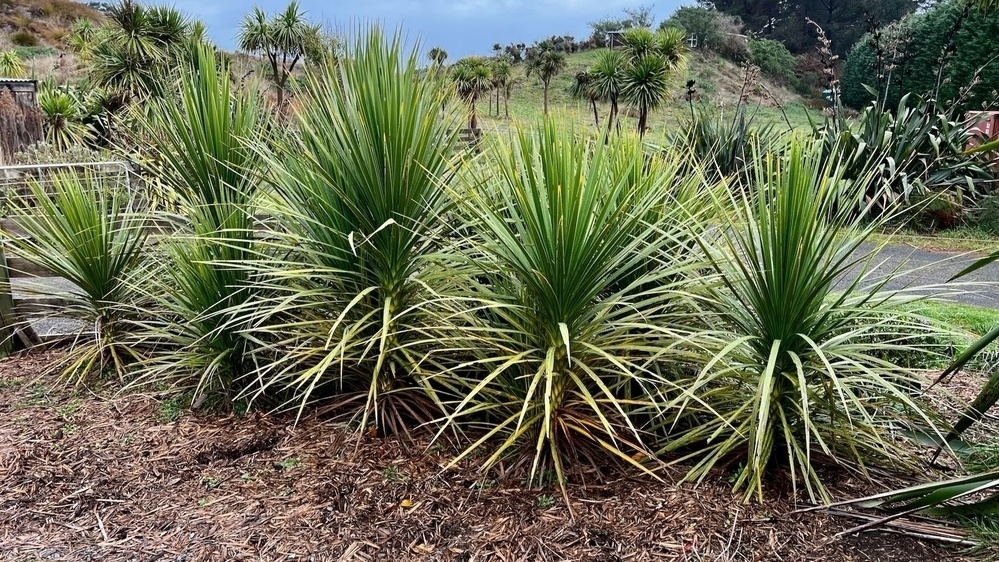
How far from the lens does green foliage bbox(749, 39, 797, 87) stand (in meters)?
38.9

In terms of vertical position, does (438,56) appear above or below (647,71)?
below

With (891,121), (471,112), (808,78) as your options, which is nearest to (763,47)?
(808,78)

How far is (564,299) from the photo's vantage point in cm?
235

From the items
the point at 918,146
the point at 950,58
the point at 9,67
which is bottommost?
the point at 918,146

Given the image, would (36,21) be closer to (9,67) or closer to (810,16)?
(9,67)

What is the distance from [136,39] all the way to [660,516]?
1820 centimetres

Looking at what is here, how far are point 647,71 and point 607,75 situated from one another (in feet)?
6.18

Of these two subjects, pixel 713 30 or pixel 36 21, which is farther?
pixel 713 30

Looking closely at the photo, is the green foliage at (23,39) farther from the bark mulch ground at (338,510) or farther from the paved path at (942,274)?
the paved path at (942,274)

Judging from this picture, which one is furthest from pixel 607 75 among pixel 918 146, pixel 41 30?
pixel 41 30

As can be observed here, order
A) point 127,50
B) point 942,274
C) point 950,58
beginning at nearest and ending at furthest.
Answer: point 942,274 < point 127,50 < point 950,58

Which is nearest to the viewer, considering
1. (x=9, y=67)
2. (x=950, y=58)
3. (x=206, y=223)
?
(x=206, y=223)

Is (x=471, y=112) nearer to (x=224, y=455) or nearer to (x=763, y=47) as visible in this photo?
(x=224, y=455)

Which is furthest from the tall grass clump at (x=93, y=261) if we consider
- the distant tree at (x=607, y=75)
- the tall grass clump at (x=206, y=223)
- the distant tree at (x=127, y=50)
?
the distant tree at (x=607, y=75)
